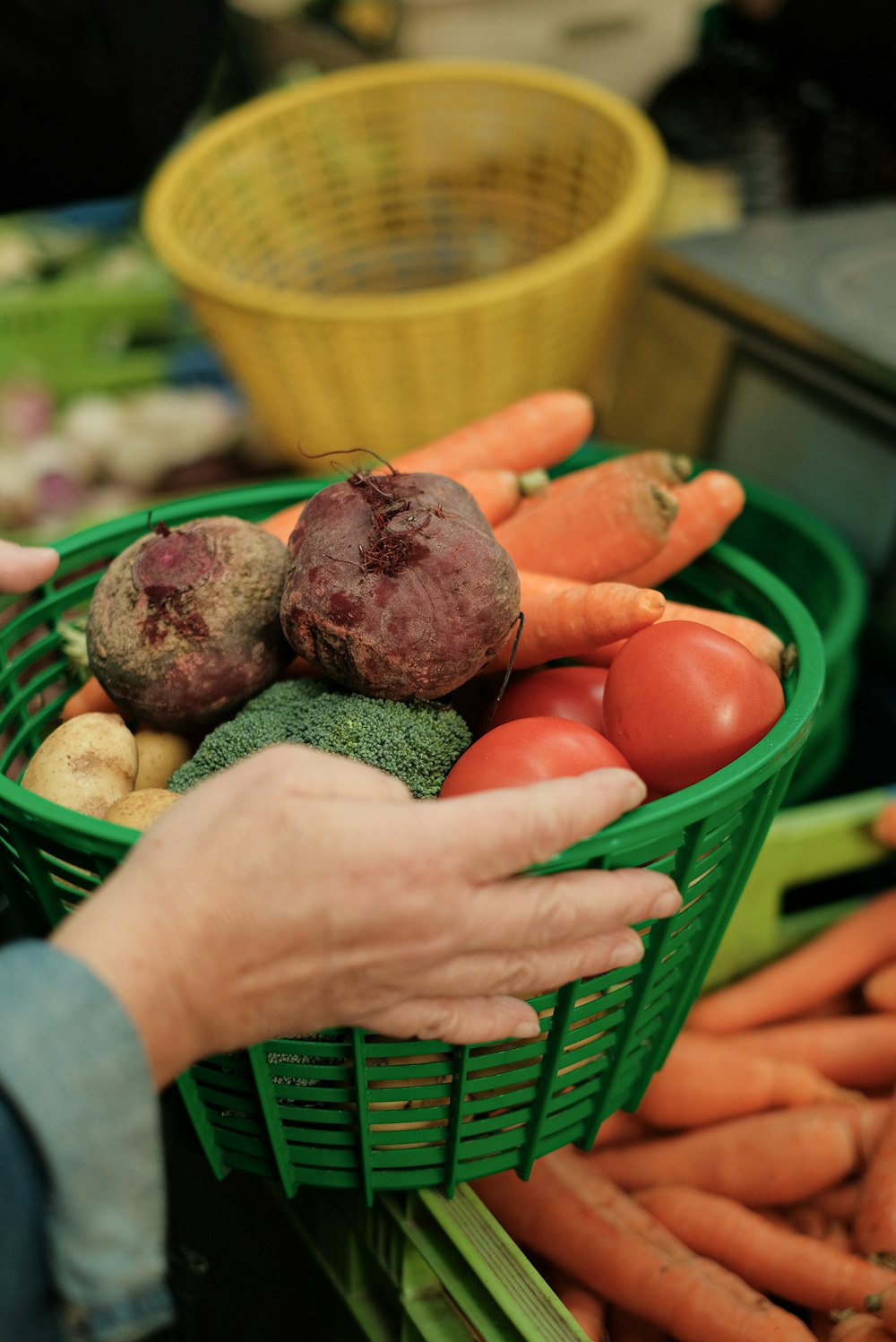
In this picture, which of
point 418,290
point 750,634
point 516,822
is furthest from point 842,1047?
point 418,290

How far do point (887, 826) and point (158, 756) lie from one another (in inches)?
28.4

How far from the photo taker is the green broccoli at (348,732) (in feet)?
2.17

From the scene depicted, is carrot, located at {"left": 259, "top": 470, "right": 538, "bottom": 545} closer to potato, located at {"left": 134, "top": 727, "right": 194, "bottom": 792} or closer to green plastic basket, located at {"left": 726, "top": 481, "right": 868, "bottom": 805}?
potato, located at {"left": 134, "top": 727, "right": 194, "bottom": 792}

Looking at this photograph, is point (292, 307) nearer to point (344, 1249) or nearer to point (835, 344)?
point (835, 344)

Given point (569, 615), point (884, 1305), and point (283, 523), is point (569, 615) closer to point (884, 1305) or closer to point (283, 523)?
point (283, 523)

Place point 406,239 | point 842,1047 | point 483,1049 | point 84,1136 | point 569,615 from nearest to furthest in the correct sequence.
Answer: point 84,1136 → point 483,1049 → point 569,615 → point 842,1047 → point 406,239

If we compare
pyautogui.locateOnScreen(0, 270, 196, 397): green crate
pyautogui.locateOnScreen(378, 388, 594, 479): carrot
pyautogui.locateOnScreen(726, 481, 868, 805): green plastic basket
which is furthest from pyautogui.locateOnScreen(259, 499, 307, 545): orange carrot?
pyautogui.locateOnScreen(0, 270, 196, 397): green crate

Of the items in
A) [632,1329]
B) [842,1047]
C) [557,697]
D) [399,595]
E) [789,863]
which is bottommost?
[632,1329]

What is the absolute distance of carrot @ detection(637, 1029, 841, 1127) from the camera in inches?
36.7

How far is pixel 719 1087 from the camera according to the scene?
937mm

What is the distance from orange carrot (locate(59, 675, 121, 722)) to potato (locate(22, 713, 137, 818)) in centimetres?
7

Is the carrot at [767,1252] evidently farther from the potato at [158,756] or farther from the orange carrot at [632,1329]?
the potato at [158,756]

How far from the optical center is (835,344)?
1192mm

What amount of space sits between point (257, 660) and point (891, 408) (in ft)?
2.76
